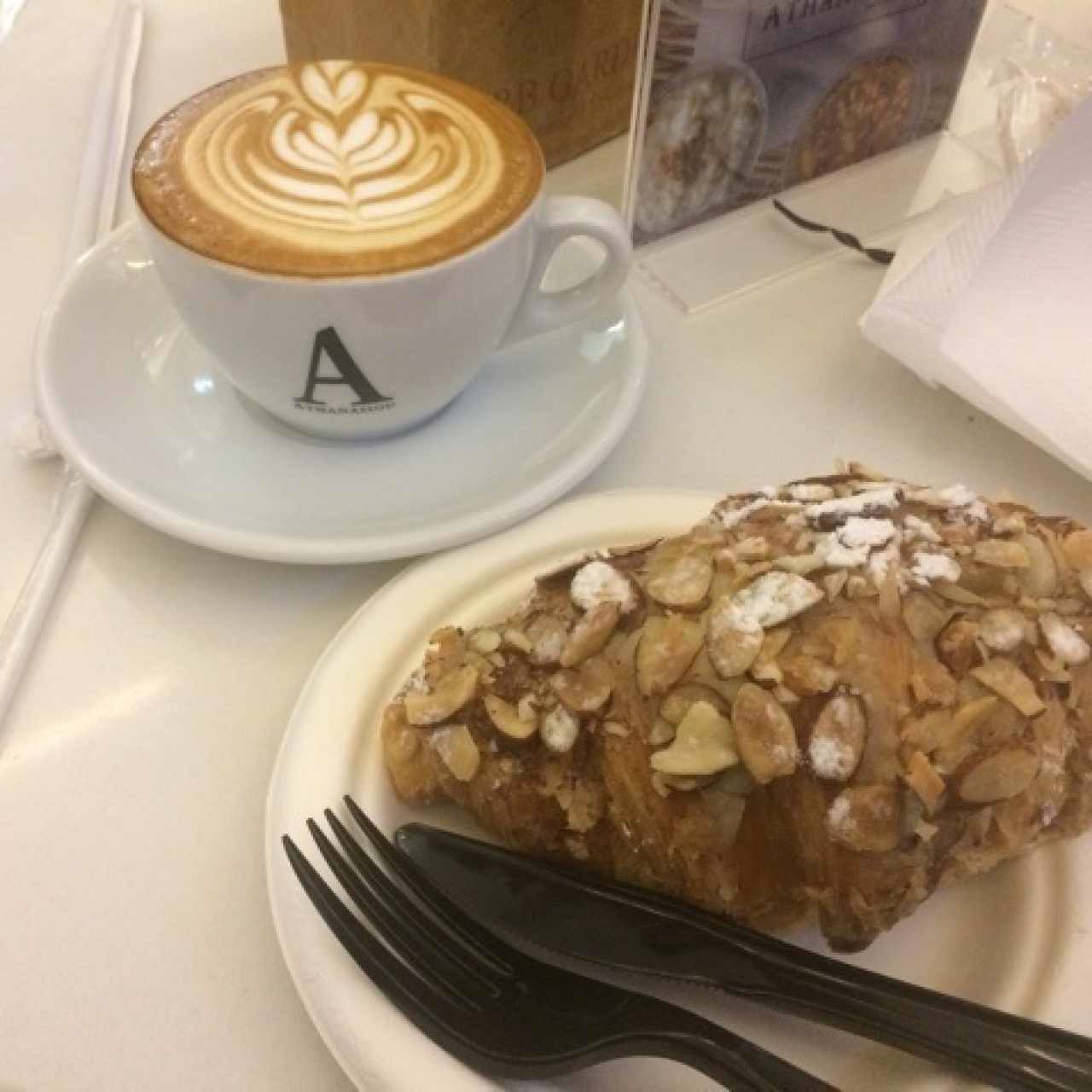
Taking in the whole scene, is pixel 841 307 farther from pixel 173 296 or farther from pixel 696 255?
pixel 173 296

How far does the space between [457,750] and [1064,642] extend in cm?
24

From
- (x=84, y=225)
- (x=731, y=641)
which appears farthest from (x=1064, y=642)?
(x=84, y=225)

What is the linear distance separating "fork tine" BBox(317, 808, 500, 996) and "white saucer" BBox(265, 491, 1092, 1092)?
2cm

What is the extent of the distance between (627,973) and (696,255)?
0.58 m

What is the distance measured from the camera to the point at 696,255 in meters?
0.85

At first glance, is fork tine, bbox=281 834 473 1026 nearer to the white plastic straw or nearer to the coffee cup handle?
the white plastic straw

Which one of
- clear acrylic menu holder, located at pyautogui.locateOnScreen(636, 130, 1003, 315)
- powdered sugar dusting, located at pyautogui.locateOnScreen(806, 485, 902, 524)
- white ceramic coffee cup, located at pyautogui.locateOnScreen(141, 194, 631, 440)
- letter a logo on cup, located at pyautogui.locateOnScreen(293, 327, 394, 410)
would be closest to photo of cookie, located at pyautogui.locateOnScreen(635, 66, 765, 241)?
clear acrylic menu holder, located at pyautogui.locateOnScreen(636, 130, 1003, 315)

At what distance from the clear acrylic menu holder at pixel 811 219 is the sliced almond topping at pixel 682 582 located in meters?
0.41

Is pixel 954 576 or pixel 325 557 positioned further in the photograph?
pixel 325 557

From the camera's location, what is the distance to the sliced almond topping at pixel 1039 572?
0.44 metres

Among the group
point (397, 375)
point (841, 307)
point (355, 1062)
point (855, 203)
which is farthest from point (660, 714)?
point (855, 203)

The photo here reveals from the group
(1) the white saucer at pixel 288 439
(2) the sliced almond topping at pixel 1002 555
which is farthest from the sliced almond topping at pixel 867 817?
(1) the white saucer at pixel 288 439

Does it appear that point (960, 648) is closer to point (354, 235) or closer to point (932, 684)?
point (932, 684)

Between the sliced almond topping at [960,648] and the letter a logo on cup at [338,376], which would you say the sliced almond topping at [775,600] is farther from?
the letter a logo on cup at [338,376]
